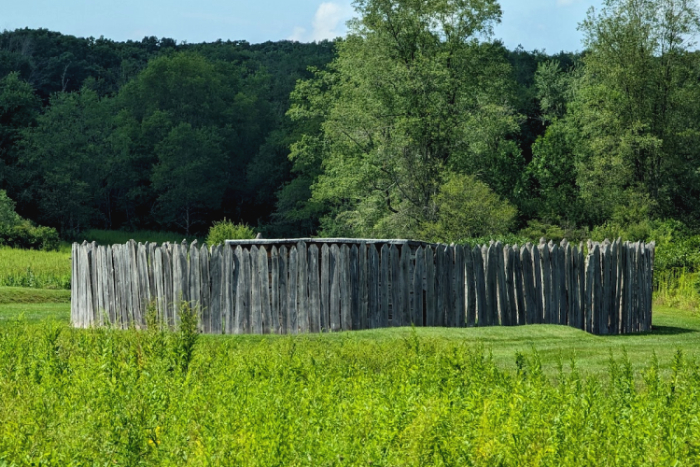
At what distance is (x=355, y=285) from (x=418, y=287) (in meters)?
1.20

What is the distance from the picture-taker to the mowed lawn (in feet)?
37.3

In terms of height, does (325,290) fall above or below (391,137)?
below

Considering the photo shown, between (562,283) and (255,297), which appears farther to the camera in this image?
(562,283)

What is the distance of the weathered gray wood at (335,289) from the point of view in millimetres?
14352

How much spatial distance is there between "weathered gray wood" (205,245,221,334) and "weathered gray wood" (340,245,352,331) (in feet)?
6.87

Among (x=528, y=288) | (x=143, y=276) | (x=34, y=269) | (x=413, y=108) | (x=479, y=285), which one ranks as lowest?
(x=34, y=269)

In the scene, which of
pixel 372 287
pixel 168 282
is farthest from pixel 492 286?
pixel 168 282

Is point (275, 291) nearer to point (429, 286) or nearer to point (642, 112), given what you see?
point (429, 286)

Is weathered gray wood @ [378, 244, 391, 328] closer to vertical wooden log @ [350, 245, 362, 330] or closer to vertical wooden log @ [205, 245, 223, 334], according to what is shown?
vertical wooden log @ [350, 245, 362, 330]

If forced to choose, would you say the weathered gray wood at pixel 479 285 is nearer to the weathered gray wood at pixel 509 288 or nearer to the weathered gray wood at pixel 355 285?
the weathered gray wood at pixel 509 288

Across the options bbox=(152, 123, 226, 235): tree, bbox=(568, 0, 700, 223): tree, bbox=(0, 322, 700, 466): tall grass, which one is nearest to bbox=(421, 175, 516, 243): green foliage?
bbox=(568, 0, 700, 223): tree

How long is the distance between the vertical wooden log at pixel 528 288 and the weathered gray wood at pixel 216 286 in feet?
18.2

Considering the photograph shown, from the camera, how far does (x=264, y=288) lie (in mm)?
14461

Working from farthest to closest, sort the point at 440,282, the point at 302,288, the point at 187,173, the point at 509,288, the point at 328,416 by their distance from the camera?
the point at 187,173, the point at 509,288, the point at 440,282, the point at 302,288, the point at 328,416
